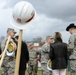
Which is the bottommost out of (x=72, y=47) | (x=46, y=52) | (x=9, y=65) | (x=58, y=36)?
(x=9, y=65)

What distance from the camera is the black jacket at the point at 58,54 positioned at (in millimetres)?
8148

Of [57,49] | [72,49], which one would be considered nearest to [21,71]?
[57,49]

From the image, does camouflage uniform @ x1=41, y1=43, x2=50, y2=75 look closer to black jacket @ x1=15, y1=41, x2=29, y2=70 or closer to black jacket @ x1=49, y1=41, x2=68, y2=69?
black jacket @ x1=15, y1=41, x2=29, y2=70

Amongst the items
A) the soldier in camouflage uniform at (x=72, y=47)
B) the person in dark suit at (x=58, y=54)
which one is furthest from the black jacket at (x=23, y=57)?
the soldier in camouflage uniform at (x=72, y=47)

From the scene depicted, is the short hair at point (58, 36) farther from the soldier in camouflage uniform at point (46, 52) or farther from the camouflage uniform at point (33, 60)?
the camouflage uniform at point (33, 60)

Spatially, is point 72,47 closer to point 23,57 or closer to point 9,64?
point 23,57

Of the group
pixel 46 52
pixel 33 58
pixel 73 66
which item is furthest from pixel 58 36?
pixel 33 58

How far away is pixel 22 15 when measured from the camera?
470cm

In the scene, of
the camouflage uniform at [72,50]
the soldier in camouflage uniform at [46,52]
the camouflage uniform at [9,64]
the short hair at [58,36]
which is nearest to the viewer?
the camouflage uniform at [72,50]

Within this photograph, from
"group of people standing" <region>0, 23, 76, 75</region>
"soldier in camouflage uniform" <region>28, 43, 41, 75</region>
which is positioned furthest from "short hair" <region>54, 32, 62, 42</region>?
"soldier in camouflage uniform" <region>28, 43, 41, 75</region>

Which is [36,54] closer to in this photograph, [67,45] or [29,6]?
[67,45]

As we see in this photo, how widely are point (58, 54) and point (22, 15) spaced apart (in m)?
Result: 3.65

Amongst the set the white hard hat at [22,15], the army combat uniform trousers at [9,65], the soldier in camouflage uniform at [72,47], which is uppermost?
the white hard hat at [22,15]

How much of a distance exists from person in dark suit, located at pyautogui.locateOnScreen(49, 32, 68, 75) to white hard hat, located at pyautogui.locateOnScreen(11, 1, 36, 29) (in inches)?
135
